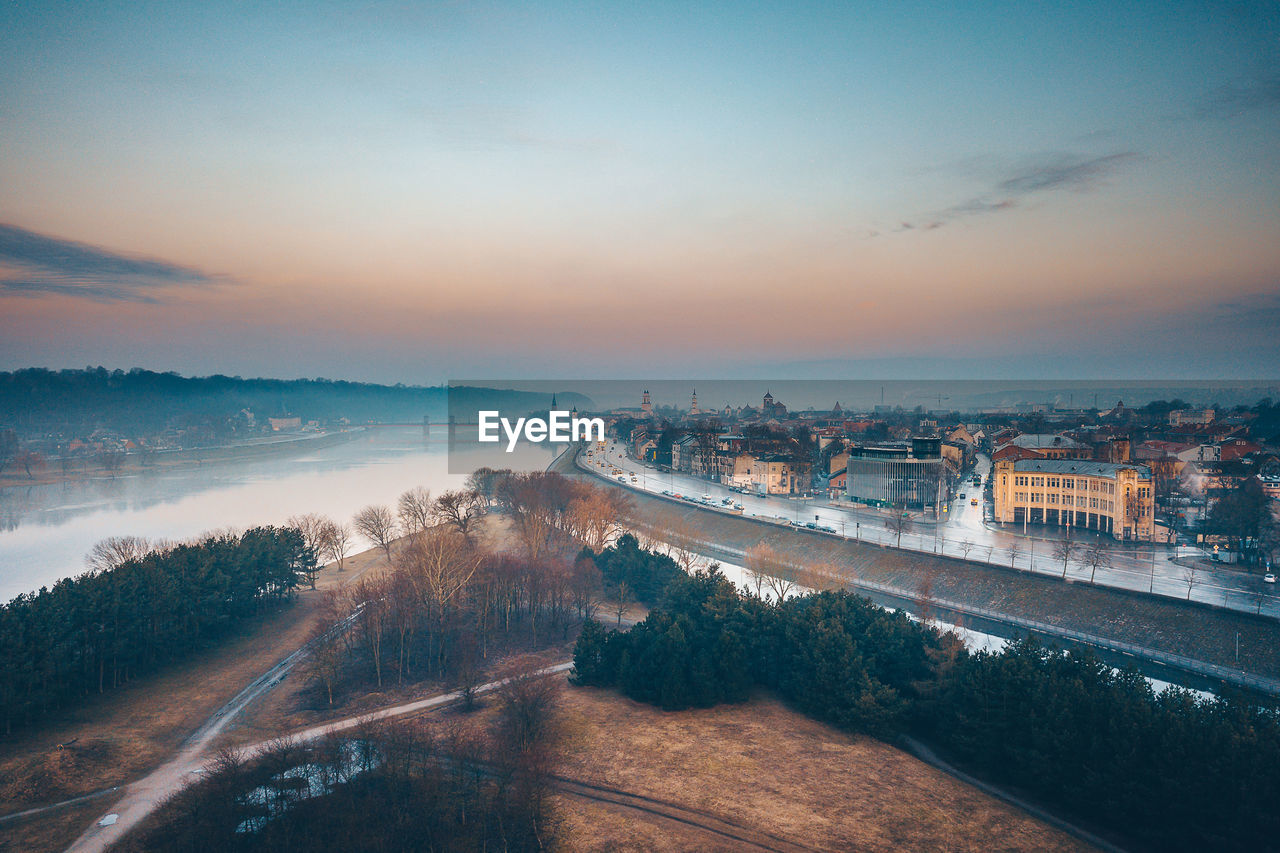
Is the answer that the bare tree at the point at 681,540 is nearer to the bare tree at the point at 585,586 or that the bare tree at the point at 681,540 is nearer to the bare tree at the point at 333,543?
the bare tree at the point at 585,586

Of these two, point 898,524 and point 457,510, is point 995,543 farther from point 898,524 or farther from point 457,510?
point 457,510

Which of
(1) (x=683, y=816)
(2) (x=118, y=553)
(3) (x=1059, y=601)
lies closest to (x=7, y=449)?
(2) (x=118, y=553)

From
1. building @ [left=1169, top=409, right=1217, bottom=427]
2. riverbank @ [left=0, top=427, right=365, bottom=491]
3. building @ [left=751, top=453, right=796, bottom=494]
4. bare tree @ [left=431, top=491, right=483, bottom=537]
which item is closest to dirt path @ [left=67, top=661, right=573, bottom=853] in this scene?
bare tree @ [left=431, top=491, right=483, bottom=537]

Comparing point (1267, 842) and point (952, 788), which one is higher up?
point (1267, 842)

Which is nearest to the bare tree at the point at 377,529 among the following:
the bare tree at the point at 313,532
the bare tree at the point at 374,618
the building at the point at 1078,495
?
the bare tree at the point at 313,532

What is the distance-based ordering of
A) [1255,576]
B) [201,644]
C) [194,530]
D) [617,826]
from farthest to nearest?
[194,530] < [1255,576] < [201,644] < [617,826]

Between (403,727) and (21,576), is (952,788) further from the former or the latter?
(21,576)

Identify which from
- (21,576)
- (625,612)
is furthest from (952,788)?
(21,576)
